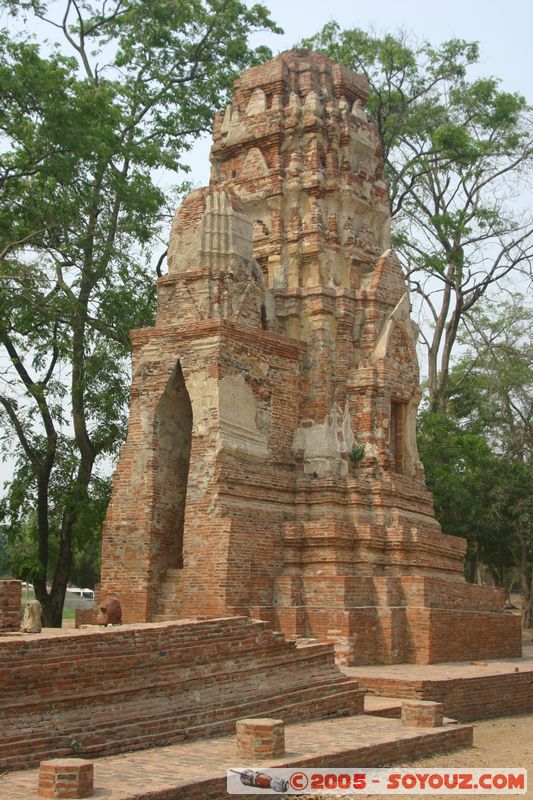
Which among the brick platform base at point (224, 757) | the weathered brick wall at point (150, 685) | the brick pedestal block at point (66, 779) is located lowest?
the brick platform base at point (224, 757)

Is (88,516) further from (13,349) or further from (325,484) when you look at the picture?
(325,484)

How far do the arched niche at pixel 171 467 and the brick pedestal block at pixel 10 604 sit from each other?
4.66m

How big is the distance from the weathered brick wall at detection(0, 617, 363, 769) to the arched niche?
3.57m

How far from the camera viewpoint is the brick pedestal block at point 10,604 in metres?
8.59

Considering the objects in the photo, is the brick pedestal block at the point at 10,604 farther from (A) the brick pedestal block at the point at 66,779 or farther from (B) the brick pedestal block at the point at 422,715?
(B) the brick pedestal block at the point at 422,715

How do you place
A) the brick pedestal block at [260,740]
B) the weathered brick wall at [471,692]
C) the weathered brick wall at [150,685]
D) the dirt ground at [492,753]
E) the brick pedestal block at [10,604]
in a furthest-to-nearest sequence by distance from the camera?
the weathered brick wall at [471,692] < the dirt ground at [492,753] < the brick pedestal block at [10,604] < the brick pedestal block at [260,740] < the weathered brick wall at [150,685]

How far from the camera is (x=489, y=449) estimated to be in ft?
80.8

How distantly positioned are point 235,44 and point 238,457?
1262cm

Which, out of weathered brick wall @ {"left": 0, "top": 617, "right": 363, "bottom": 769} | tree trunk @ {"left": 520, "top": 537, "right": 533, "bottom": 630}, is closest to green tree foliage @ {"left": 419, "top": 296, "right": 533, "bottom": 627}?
tree trunk @ {"left": 520, "top": 537, "right": 533, "bottom": 630}

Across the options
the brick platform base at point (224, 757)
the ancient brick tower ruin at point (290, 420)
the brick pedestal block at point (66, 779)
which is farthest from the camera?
the ancient brick tower ruin at point (290, 420)

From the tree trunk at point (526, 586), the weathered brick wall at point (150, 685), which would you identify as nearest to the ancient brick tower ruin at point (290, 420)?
the weathered brick wall at point (150, 685)

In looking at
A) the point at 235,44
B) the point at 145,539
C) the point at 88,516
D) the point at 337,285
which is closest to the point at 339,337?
the point at 337,285

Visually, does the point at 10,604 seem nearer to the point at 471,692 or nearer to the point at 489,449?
the point at 471,692

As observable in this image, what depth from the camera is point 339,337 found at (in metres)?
15.0
